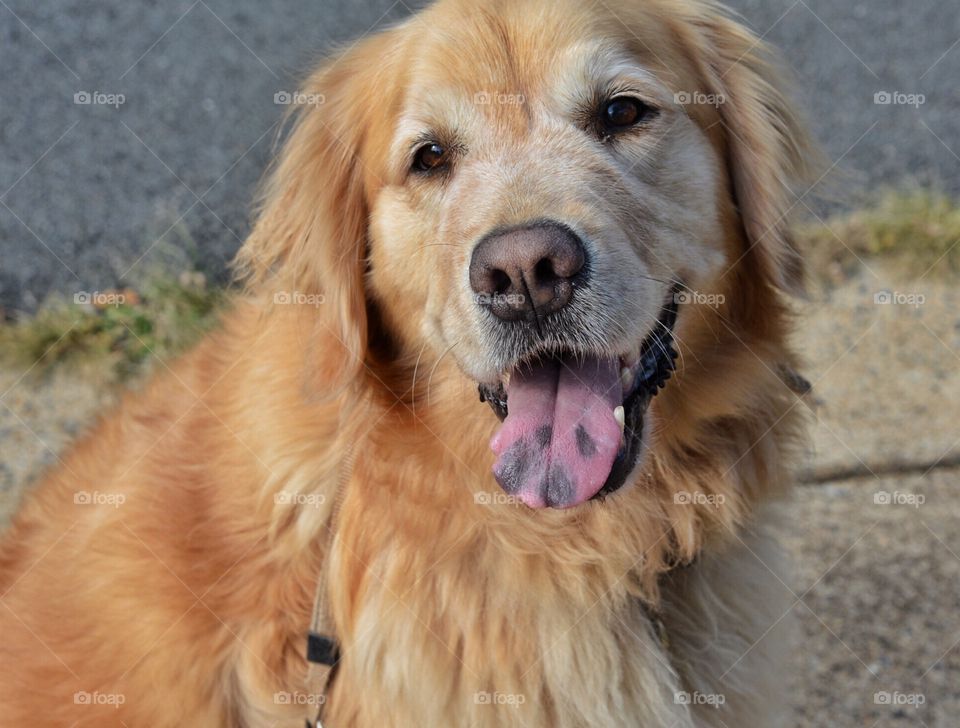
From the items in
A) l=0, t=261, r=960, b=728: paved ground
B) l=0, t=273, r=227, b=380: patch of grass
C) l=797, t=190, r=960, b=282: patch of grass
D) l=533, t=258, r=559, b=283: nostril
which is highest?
l=533, t=258, r=559, b=283: nostril

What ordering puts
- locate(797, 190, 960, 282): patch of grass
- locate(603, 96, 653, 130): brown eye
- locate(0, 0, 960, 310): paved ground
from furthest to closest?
locate(0, 0, 960, 310): paved ground → locate(797, 190, 960, 282): patch of grass → locate(603, 96, 653, 130): brown eye

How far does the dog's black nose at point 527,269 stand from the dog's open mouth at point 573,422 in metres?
0.18

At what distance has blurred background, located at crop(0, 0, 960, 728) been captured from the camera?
3.98m

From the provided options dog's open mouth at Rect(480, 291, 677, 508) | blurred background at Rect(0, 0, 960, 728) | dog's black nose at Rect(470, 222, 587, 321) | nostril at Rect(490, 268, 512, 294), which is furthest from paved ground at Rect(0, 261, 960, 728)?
nostril at Rect(490, 268, 512, 294)

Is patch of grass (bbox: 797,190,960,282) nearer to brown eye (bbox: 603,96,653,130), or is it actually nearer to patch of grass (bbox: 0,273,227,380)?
brown eye (bbox: 603,96,653,130)

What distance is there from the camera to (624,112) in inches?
107

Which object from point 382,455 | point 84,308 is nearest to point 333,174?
point 382,455

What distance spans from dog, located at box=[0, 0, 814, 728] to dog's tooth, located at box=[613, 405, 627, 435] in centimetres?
2

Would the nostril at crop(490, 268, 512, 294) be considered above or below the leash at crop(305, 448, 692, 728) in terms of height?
above

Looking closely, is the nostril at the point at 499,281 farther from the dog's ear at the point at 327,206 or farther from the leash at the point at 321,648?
the leash at the point at 321,648

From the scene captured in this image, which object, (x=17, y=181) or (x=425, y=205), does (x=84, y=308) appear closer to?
(x=17, y=181)

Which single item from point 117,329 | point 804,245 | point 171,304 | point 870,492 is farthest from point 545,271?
point 117,329

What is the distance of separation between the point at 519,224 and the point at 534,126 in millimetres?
465

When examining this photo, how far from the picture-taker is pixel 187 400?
296 cm
